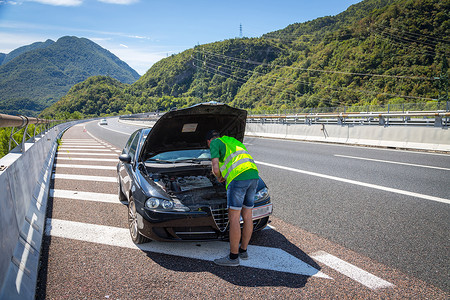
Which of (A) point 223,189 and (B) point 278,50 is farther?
(B) point 278,50

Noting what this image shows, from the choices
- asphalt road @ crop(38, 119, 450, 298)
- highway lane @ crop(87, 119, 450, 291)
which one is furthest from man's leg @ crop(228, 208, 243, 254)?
highway lane @ crop(87, 119, 450, 291)

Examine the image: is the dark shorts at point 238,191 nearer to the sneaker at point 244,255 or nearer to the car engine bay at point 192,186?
the car engine bay at point 192,186

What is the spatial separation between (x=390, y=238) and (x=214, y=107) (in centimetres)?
290

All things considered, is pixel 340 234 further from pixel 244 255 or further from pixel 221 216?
pixel 221 216

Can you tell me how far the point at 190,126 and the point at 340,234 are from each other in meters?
2.68

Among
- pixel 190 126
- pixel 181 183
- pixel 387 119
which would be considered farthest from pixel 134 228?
pixel 387 119

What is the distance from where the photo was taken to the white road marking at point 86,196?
20.9ft

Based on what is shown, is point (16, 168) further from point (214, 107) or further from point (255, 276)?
point (255, 276)

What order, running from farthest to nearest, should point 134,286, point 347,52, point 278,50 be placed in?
point 278,50 → point 347,52 → point 134,286

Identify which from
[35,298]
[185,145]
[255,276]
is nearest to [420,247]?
[255,276]

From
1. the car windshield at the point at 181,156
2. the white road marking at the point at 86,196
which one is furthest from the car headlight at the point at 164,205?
the white road marking at the point at 86,196

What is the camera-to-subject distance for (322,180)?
25.8 ft

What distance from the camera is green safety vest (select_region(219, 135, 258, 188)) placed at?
11.8 ft

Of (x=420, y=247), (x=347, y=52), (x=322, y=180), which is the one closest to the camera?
(x=420, y=247)
